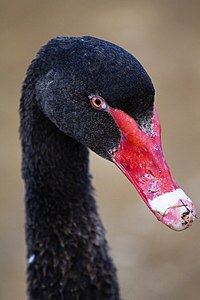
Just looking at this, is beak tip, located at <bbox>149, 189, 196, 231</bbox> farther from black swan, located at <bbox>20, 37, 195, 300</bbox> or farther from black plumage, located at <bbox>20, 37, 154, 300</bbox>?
black plumage, located at <bbox>20, 37, 154, 300</bbox>

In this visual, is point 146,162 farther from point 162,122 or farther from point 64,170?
point 162,122

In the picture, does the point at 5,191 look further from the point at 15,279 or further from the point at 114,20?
the point at 114,20

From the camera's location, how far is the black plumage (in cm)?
223

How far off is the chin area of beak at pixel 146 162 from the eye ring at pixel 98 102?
0.02 metres

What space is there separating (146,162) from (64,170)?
0.47 m

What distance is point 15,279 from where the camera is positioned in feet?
12.8

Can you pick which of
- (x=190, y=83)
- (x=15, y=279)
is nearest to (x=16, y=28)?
(x=190, y=83)

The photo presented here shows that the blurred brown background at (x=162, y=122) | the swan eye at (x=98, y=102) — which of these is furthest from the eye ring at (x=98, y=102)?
the blurred brown background at (x=162, y=122)

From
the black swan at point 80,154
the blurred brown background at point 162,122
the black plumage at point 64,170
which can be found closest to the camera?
the black swan at point 80,154

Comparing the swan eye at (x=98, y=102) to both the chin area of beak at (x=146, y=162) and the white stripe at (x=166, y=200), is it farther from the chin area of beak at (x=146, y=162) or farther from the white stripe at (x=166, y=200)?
the white stripe at (x=166, y=200)

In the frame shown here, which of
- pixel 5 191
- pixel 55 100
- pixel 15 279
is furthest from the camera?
pixel 5 191

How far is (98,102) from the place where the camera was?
2166 mm

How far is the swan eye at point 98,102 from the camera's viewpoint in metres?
2.15

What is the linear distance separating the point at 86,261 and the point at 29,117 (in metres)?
0.51
